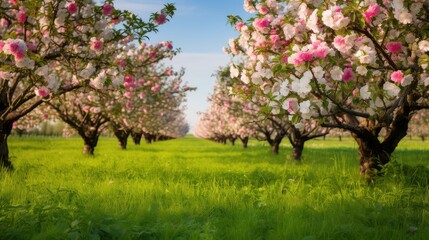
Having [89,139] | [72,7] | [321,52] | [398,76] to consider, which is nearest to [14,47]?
[72,7]

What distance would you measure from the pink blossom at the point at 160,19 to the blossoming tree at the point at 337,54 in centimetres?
157

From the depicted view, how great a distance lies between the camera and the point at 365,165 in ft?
27.6

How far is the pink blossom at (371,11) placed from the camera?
15.8 feet

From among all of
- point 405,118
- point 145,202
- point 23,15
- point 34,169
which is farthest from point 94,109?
point 405,118

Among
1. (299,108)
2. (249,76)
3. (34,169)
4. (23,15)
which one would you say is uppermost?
(23,15)

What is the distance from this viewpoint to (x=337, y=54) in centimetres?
550

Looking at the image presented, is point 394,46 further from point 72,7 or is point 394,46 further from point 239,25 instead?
point 72,7

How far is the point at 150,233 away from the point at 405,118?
597 centimetres

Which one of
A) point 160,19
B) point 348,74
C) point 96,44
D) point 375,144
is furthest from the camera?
point 375,144

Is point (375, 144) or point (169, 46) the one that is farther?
point (169, 46)

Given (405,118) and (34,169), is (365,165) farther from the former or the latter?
(34,169)

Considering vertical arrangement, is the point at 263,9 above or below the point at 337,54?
above

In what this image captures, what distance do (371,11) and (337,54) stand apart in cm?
82

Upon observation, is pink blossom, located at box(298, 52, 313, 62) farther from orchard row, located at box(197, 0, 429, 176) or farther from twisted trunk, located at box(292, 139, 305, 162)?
twisted trunk, located at box(292, 139, 305, 162)
